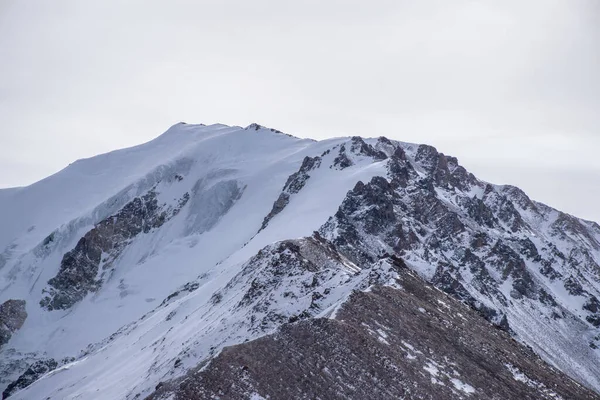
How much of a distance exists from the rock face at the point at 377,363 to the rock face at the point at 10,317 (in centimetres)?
11868

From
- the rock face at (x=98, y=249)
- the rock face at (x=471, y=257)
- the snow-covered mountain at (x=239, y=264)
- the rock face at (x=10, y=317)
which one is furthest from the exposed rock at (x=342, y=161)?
the rock face at (x=10, y=317)

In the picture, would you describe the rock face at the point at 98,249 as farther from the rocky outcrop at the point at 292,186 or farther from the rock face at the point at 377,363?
the rock face at the point at 377,363

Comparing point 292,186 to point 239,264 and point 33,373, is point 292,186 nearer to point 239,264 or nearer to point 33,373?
point 33,373

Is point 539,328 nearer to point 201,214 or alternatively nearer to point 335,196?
point 335,196

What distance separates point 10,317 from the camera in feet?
520

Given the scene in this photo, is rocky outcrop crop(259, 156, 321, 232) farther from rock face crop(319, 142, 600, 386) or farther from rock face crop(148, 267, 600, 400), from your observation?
rock face crop(148, 267, 600, 400)

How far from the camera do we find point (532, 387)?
167ft

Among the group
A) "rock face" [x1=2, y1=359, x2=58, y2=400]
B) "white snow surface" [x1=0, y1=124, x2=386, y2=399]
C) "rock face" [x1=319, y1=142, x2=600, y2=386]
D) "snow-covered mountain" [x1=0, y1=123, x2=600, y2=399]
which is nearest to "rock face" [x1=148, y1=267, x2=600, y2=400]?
"snow-covered mountain" [x1=0, y1=123, x2=600, y2=399]

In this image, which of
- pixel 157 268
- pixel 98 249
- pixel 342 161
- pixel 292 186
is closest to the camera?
A: pixel 157 268

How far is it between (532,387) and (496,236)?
13017 cm

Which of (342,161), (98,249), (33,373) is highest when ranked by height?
(342,161)

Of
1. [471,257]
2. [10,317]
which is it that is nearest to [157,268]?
[10,317]

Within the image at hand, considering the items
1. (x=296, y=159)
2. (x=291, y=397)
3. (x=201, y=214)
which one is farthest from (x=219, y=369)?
(x=296, y=159)

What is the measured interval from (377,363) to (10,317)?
13129 centimetres
